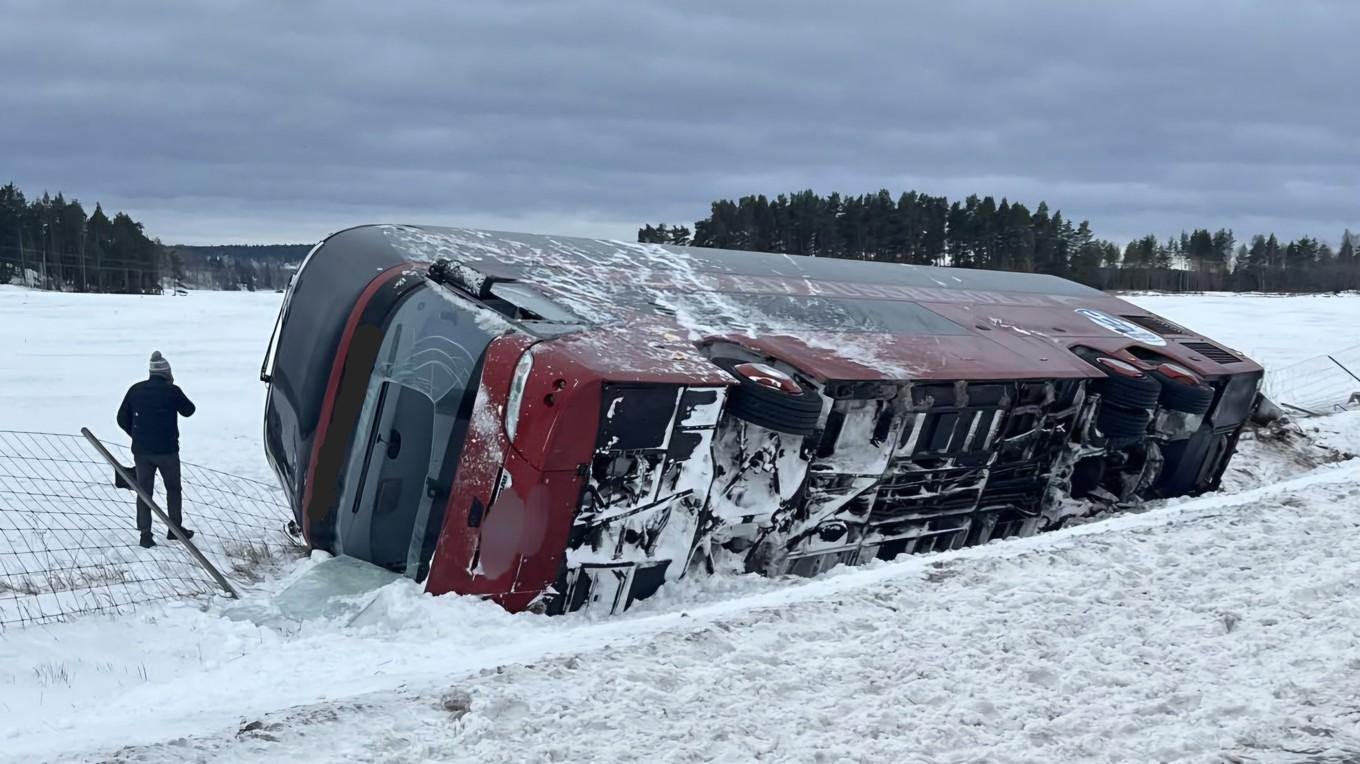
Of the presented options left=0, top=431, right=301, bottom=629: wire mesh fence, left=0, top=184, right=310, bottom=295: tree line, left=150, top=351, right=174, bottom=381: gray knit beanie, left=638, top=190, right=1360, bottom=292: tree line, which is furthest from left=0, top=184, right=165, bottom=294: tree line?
left=150, top=351, right=174, bottom=381: gray knit beanie

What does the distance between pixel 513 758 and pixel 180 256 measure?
291ft

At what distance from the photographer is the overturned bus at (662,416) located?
5254 mm

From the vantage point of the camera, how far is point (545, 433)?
5090mm

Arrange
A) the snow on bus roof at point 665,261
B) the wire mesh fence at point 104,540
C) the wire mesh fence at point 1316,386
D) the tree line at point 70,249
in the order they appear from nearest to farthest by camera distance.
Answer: the wire mesh fence at point 104,540
the snow on bus roof at point 665,261
the wire mesh fence at point 1316,386
the tree line at point 70,249

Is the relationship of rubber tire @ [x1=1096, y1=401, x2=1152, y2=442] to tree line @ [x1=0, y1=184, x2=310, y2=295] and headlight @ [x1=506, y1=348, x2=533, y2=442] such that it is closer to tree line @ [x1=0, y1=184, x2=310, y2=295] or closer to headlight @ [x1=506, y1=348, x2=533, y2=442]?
headlight @ [x1=506, y1=348, x2=533, y2=442]

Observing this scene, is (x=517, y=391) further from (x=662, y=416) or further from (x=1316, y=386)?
(x=1316, y=386)

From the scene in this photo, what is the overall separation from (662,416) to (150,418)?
4920 mm

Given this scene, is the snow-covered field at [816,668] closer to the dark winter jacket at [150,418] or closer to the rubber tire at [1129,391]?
the rubber tire at [1129,391]

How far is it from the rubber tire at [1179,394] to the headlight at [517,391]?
18.7 feet

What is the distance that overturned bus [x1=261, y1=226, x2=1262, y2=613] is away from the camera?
5.25 meters

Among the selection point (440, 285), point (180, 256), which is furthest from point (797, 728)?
point (180, 256)

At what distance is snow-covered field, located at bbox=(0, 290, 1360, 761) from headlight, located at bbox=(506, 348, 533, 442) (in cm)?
93

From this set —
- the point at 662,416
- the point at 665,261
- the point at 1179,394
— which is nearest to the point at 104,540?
the point at 665,261

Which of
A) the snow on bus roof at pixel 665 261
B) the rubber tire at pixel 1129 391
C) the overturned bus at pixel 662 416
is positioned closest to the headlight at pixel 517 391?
the overturned bus at pixel 662 416
